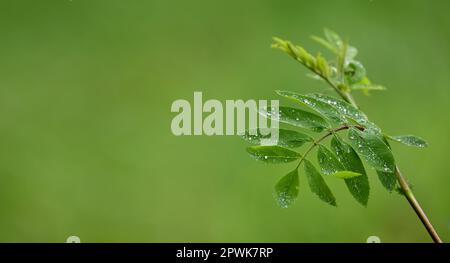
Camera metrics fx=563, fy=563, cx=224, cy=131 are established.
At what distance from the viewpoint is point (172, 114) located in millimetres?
2260

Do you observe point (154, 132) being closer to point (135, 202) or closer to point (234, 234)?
point (135, 202)

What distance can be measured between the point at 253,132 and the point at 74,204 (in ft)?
5.20

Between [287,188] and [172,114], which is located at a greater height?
[172,114]

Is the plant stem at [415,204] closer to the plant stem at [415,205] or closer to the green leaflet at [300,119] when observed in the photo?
the plant stem at [415,205]

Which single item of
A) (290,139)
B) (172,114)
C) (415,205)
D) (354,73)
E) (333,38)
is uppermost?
(172,114)

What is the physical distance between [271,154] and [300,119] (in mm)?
47

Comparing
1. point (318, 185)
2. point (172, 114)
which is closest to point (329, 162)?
point (318, 185)

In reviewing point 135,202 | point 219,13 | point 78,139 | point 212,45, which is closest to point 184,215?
point 135,202

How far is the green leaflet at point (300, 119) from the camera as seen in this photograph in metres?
0.54

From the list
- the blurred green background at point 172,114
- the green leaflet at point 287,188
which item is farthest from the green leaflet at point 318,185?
the blurred green background at point 172,114

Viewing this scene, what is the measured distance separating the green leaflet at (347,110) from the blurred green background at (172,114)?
1.30 m

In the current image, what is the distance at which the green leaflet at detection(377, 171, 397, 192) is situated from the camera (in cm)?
48

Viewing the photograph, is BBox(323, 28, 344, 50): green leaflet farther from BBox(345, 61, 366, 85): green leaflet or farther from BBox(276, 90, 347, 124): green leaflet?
BBox(276, 90, 347, 124): green leaflet

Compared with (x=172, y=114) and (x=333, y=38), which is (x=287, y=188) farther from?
(x=172, y=114)
